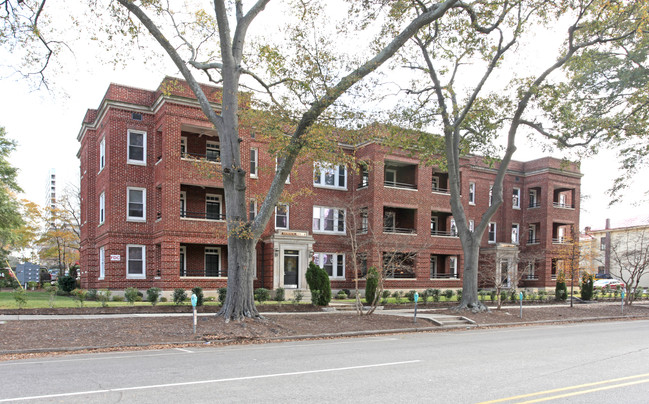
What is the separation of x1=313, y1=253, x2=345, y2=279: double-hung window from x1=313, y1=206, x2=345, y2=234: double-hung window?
160 cm

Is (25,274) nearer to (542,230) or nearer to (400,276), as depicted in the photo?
(400,276)

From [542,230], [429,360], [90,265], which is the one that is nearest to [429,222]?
[542,230]

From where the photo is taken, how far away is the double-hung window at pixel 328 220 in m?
31.9

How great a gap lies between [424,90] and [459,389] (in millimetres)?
16534

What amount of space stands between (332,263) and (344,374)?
939 inches

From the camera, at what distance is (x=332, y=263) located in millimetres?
32188

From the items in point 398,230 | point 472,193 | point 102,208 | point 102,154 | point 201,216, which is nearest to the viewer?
point 201,216

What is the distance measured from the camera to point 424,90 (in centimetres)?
2166

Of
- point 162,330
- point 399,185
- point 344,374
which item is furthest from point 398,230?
point 344,374

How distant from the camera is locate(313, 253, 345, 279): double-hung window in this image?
3167cm

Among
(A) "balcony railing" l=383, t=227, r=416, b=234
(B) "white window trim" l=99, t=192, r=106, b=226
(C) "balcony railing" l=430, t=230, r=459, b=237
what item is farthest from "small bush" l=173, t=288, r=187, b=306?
(C) "balcony railing" l=430, t=230, r=459, b=237

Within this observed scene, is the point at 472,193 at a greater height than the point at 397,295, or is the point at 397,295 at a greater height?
the point at 472,193

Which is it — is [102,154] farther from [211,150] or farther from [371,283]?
[371,283]

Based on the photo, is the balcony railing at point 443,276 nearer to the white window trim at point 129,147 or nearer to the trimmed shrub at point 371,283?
the trimmed shrub at point 371,283
